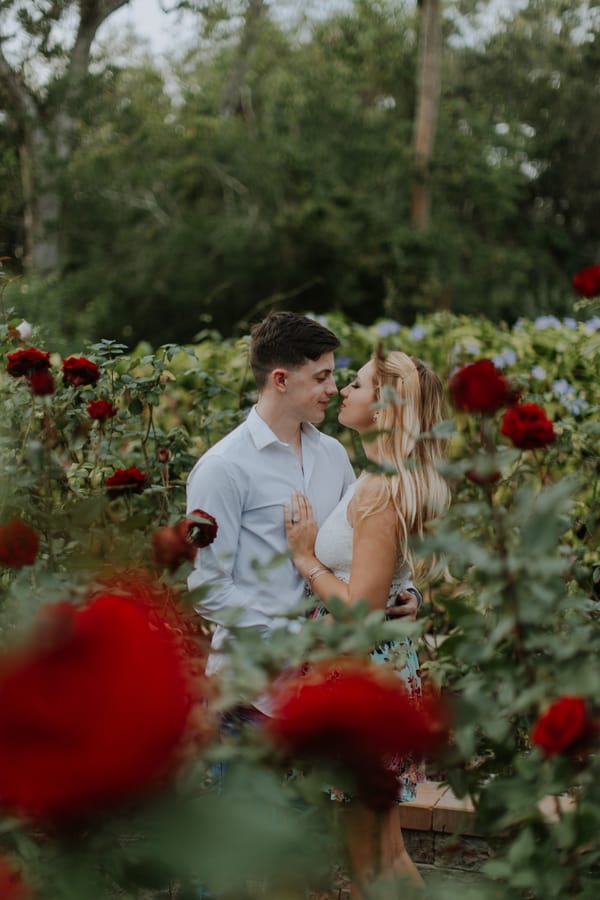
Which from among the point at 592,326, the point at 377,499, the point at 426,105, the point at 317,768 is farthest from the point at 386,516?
the point at 426,105

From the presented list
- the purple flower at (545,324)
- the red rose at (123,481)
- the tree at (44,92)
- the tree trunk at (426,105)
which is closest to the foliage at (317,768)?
the red rose at (123,481)

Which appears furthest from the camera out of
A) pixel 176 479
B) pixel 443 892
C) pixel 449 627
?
pixel 449 627

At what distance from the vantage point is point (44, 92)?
15383mm

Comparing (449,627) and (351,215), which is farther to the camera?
(351,215)

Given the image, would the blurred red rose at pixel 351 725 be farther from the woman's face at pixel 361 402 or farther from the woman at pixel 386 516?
the woman's face at pixel 361 402

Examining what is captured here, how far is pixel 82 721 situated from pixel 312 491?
2.27m

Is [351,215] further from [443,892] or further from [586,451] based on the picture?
[443,892]

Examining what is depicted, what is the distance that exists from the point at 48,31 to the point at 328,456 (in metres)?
13.8

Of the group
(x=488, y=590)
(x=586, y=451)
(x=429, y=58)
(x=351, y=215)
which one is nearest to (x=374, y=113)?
(x=351, y=215)

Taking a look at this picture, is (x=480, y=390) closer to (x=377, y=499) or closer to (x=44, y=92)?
(x=377, y=499)

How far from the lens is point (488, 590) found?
1.18 metres

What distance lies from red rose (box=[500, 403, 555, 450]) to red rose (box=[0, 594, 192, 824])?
936 mm

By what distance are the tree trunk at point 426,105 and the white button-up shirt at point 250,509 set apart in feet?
52.2

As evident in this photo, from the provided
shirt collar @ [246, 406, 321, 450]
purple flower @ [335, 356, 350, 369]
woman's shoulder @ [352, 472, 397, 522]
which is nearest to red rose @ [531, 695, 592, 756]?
woman's shoulder @ [352, 472, 397, 522]
